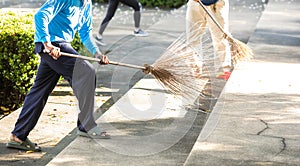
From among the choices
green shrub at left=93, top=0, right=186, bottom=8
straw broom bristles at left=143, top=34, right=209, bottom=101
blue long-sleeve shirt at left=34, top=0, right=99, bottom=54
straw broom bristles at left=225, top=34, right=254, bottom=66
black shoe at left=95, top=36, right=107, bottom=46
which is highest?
blue long-sleeve shirt at left=34, top=0, right=99, bottom=54

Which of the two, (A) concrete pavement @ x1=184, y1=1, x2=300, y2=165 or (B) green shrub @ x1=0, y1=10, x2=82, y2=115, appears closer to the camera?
(A) concrete pavement @ x1=184, y1=1, x2=300, y2=165

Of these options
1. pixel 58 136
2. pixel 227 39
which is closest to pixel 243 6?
pixel 227 39

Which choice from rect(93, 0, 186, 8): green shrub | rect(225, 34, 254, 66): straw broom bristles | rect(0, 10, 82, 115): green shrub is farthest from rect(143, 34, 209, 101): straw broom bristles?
rect(93, 0, 186, 8): green shrub

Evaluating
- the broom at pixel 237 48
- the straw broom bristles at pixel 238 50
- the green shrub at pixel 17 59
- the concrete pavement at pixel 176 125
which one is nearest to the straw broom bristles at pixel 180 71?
the concrete pavement at pixel 176 125

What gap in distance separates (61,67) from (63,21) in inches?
14.8

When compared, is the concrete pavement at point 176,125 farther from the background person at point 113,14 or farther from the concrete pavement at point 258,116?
the background person at point 113,14

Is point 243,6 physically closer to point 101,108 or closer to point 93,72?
point 101,108

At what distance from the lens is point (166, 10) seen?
16922 millimetres

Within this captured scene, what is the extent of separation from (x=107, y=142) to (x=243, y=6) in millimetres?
10696

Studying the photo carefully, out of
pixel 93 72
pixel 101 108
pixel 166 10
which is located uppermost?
pixel 93 72

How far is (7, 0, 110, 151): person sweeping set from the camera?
5641mm

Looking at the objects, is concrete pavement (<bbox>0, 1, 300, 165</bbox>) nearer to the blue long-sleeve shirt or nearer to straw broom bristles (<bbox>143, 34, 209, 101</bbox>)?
straw broom bristles (<bbox>143, 34, 209, 101</bbox>)

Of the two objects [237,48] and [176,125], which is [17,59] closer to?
[176,125]

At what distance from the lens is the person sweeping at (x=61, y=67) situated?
5641mm
